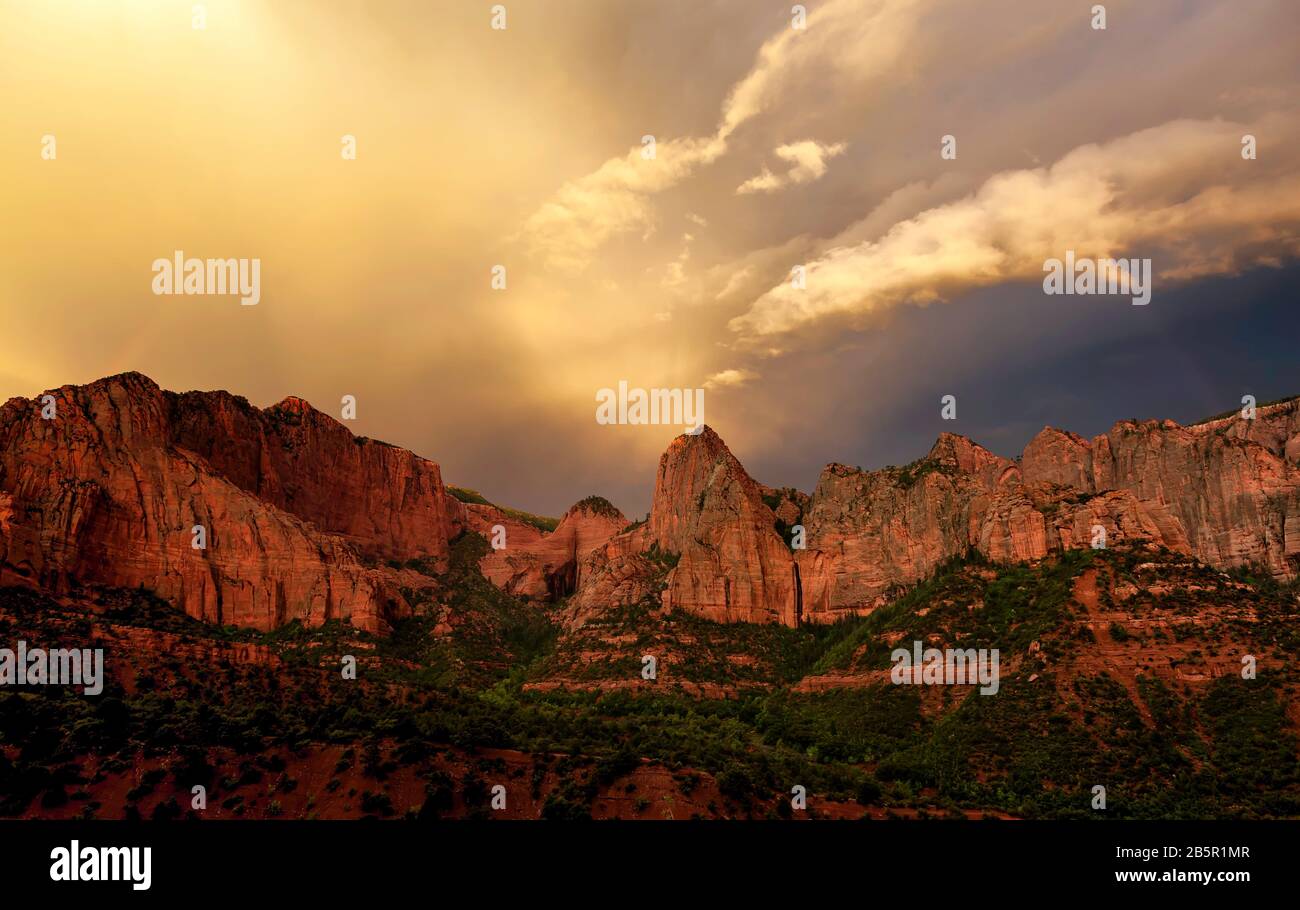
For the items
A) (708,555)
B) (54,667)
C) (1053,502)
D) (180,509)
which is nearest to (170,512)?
(180,509)

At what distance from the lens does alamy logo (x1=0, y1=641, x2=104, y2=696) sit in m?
57.2

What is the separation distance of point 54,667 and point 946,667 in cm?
9513

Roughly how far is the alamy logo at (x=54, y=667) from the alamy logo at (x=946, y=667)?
8857cm

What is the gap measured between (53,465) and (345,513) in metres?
71.9

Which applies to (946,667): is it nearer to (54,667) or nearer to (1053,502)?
(1053,502)

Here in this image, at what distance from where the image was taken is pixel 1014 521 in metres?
109

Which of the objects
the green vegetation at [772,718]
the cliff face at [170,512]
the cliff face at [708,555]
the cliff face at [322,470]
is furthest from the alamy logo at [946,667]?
the cliff face at [322,470]
